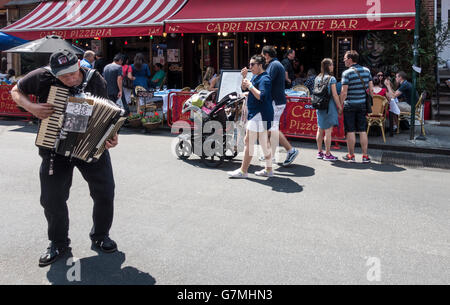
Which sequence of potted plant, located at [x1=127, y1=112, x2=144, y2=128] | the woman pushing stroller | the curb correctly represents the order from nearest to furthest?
the woman pushing stroller → the curb → potted plant, located at [x1=127, y1=112, x2=144, y2=128]

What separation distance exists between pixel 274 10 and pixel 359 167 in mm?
6527

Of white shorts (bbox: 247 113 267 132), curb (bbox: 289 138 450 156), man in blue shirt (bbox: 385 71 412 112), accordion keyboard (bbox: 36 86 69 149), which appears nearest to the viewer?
accordion keyboard (bbox: 36 86 69 149)

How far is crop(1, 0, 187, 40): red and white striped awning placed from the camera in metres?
14.2

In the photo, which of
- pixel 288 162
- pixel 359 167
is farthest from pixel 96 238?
pixel 359 167

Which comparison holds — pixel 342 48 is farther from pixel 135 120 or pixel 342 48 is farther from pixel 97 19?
pixel 97 19

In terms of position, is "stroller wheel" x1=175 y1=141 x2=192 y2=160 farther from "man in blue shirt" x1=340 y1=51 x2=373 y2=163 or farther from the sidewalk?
the sidewalk

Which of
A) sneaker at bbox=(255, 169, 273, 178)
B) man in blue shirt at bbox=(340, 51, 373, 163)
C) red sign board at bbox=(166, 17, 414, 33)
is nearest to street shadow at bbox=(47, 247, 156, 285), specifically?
sneaker at bbox=(255, 169, 273, 178)

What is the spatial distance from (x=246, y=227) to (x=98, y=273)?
1675mm

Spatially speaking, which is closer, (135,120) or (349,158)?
(349,158)

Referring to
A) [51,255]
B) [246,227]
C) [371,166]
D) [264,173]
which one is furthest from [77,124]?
[371,166]

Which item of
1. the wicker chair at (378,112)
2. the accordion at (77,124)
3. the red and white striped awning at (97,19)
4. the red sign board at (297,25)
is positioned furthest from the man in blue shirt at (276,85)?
the red and white striped awning at (97,19)

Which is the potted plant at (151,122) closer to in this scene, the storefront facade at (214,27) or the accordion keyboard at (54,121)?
the storefront facade at (214,27)

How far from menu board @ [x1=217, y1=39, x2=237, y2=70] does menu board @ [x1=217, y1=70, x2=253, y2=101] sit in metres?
7.73

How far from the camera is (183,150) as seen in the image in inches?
327
